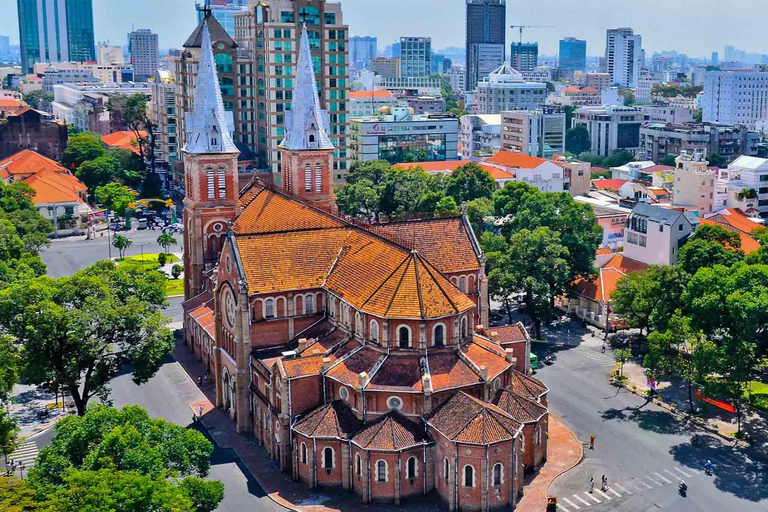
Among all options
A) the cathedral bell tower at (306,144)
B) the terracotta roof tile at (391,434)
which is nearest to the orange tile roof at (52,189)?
the cathedral bell tower at (306,144)

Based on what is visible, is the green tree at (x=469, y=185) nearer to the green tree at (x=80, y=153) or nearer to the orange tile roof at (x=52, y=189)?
the orange tile roof at (x=52, y=189)

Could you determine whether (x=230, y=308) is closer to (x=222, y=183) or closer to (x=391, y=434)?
(x=391, y=434)

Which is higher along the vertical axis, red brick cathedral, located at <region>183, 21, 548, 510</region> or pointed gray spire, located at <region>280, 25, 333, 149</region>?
pointed gray spire, located at <region>280, 25, 333, 149</region>

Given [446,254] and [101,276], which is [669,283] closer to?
[446,254]

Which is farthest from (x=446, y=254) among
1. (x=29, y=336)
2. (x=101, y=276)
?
(x=29, y=336)

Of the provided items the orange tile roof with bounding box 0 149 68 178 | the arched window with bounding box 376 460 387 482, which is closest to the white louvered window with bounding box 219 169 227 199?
the arched window with bounding box 376 460 387 482

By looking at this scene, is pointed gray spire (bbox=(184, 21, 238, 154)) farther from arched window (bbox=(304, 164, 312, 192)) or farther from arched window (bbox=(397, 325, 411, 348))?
arched window (bbox=(397, 325, 411, 348))

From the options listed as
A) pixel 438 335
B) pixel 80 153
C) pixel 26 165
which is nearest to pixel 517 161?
pixel 80 153
